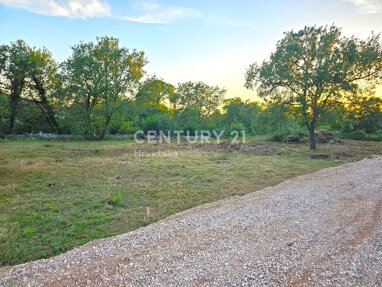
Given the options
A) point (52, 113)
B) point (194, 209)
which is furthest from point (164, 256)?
point (52, 113)

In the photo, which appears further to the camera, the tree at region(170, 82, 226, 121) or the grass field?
the tree at region(170, 82, 226, 121)

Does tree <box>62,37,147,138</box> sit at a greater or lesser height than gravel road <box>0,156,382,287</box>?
greater

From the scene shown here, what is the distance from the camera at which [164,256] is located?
5.23 meters

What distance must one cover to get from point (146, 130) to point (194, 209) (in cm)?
3889

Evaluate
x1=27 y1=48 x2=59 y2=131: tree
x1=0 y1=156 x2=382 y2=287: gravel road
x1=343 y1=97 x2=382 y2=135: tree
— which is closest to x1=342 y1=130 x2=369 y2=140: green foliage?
x1=343 y1=97 x2=382 y2=135: tree

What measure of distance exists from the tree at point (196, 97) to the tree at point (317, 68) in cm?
3967

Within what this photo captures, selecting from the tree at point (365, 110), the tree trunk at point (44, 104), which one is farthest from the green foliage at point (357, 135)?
the tree trunk at point (44, 104)

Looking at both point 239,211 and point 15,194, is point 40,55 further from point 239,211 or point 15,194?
point 239,211

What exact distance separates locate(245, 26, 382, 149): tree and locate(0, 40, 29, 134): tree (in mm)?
29408

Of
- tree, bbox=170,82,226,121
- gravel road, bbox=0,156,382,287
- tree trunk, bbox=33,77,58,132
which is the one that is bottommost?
gravel road, bbox=0,156,382,287

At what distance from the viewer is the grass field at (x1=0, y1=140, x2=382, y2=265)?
6.48 m

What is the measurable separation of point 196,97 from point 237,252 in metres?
60.6

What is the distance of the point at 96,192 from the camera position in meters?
10.2

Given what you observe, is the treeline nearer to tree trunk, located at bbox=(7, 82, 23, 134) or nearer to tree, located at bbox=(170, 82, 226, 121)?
tree trunk, located at bbox=(7, 82, 23, 134)
